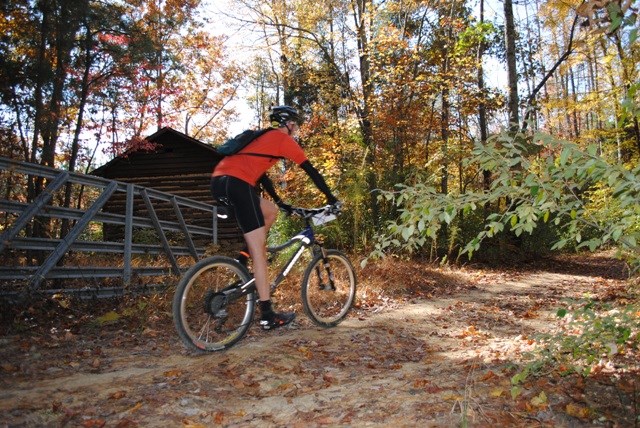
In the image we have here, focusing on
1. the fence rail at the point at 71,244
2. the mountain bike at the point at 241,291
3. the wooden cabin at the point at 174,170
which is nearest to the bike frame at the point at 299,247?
the mountain bike at the point at 241,291

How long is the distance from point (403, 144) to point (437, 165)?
4.14 ft

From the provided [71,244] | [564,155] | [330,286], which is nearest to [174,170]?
[71,244]

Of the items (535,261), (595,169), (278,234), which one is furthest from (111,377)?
(535,261)

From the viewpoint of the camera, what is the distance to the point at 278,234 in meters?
15.1

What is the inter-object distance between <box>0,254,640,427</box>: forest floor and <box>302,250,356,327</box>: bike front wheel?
195 millimetres

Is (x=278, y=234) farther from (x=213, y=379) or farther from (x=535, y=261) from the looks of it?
(x=213, y=379)

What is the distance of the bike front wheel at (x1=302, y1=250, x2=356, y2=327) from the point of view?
5105mm

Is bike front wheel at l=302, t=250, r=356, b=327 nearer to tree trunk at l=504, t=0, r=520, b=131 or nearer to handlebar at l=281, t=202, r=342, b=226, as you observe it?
handlebar at l=281, t=202, r=342, b=226

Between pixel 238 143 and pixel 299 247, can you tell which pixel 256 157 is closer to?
pixel 238 143

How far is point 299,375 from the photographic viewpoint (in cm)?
376

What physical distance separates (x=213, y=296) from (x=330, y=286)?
159 centimetres

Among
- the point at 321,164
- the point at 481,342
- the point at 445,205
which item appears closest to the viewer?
the point at 445,205

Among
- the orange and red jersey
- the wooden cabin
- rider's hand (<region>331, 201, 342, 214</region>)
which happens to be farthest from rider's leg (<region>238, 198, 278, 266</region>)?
the wooden cabin

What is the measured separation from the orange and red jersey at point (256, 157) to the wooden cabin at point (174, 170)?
13.0 metres
